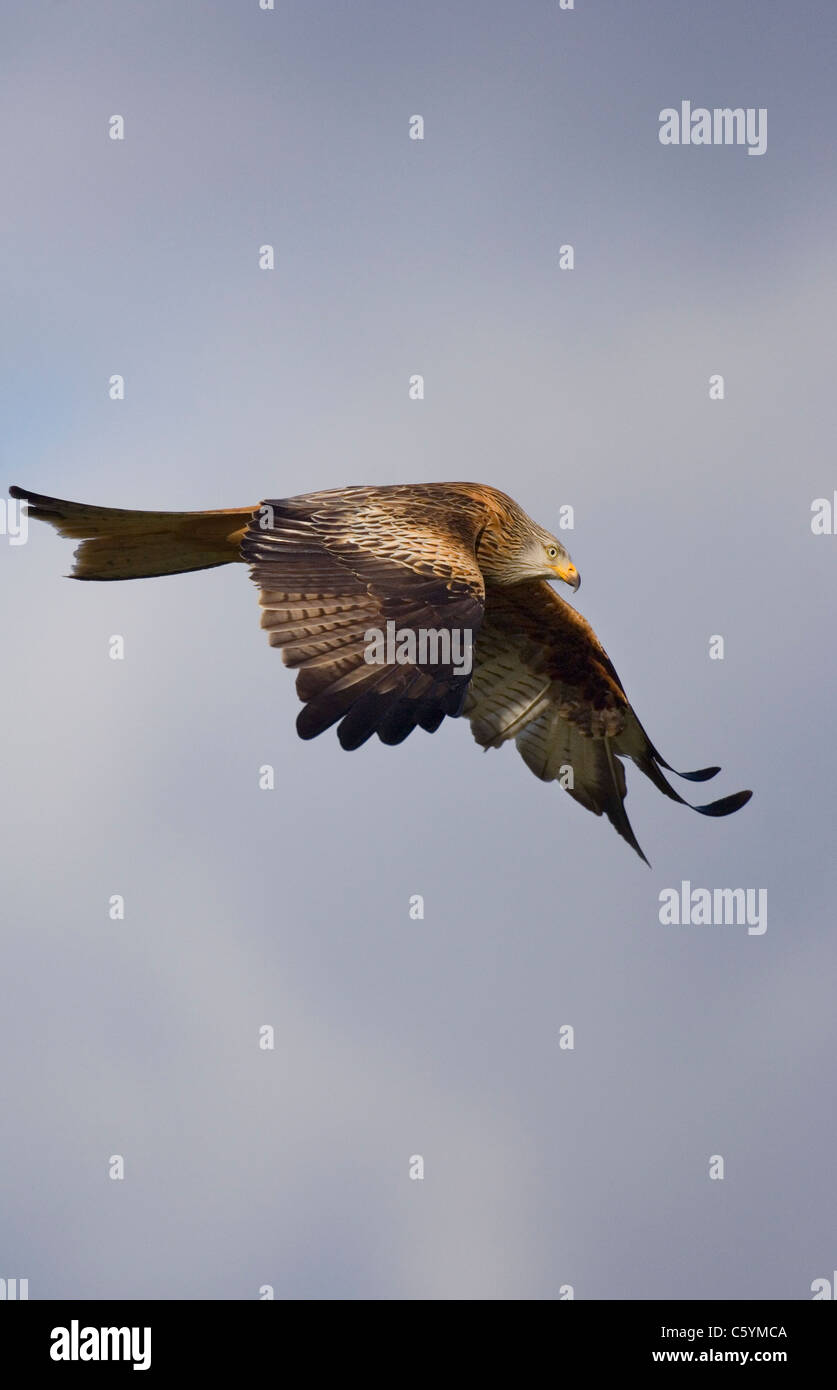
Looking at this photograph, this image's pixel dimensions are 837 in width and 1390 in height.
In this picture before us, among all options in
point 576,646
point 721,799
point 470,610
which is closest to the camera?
point 470,610

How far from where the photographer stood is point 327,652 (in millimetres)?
10672

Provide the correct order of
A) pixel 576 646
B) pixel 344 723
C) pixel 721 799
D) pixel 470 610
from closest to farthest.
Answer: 1. pixel 344 723
2. pixel 470 610
3. pixel 721 799
4. pixel 576 646

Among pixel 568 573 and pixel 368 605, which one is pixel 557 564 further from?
pixel 368 605

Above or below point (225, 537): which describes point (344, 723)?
below

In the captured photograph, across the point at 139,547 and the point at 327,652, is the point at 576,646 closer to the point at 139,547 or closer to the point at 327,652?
the point at 139,547

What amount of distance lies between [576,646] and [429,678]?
196 inches

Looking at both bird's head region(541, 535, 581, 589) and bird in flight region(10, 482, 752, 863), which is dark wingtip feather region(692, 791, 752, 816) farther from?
bird's head region(541, 535, 581, 589)

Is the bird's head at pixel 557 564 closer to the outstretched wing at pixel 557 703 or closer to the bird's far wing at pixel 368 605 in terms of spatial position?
the bird's far wing at pixel 368 605

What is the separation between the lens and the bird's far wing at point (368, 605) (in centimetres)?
1030

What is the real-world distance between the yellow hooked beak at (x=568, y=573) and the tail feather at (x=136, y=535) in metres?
2.15

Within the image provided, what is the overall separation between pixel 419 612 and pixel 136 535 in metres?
2.57

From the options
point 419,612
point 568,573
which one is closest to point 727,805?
point 568,573
